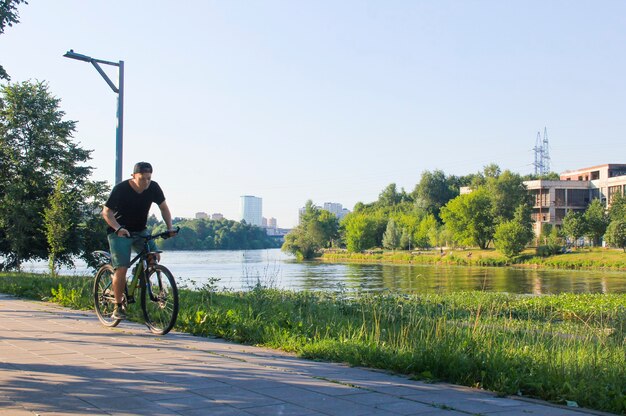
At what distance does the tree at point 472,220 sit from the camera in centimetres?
9306

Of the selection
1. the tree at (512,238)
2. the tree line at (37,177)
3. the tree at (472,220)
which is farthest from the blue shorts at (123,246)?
the tree at (472,220)

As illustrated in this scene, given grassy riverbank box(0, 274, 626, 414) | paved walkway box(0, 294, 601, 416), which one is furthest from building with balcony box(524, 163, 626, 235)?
paved walkway box(0, 294, 601, 416)

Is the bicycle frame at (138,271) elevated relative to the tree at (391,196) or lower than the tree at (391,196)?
lower

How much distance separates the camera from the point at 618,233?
66.7 metres

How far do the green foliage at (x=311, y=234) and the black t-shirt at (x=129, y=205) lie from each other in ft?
305

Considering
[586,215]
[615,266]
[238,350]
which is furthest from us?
[586,215]

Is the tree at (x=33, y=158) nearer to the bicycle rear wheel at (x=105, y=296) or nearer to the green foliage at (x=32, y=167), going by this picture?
the green foliage at (x=32, y=167)

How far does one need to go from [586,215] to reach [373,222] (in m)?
44.4

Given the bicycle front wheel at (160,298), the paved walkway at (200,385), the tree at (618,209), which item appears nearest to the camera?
the paved walkway at (200,385)

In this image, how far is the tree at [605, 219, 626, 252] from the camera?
6650 cm

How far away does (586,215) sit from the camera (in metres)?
77.0

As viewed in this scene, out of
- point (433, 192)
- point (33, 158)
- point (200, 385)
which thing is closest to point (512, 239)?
point (33, 158)

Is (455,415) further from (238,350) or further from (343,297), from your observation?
(343,297)

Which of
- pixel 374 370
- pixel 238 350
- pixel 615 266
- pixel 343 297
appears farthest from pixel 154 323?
pixel 615 266
